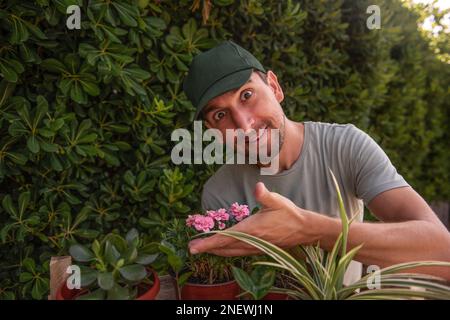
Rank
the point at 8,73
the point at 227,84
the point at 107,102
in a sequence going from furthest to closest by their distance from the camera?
1. the point at 107,102
2. the point at 8,73
3. the point at 227,84

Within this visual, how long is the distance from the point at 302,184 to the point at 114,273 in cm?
113

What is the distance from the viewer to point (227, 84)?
1630 mm

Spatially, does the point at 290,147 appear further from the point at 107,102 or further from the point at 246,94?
the point at 107,102

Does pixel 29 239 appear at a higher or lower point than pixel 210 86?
lower

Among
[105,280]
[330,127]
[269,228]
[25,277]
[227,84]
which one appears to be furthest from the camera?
[25,277]

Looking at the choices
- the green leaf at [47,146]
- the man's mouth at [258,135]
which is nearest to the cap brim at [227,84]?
the man's mouth at [258,135]

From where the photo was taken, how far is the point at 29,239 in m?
2.25

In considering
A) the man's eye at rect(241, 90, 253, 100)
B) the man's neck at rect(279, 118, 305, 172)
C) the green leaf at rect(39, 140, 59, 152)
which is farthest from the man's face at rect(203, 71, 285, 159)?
the green leaf at rect(39, 140, 59, 152)

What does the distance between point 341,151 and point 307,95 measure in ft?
4.73

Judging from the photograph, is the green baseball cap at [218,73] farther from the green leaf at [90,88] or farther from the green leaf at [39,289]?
the green leaf at [39,289]

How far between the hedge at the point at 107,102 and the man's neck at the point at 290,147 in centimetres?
68

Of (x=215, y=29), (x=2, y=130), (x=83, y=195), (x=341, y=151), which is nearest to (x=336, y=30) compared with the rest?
(x=215, y=29)

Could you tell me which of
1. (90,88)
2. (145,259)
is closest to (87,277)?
(145,259)

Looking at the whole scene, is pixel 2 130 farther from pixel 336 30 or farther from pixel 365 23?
pixel 365 23
